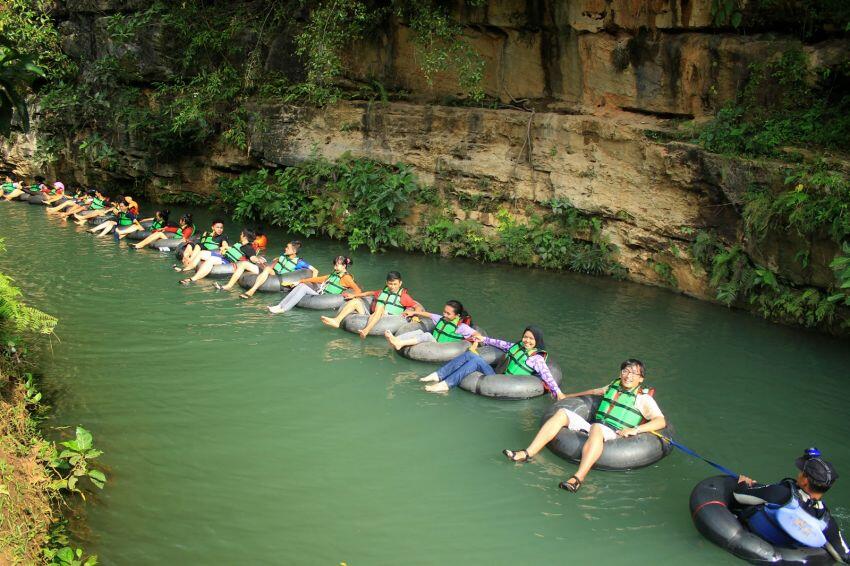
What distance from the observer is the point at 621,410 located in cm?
669

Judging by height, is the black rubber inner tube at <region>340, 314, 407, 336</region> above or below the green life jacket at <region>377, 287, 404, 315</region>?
below

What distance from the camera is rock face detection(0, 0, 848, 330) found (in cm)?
1208

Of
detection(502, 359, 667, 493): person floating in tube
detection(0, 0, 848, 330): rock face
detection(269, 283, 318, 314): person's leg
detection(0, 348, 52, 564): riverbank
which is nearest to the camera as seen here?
detection(0, 348, 52, 564): riverbank

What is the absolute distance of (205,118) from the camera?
1822 cm

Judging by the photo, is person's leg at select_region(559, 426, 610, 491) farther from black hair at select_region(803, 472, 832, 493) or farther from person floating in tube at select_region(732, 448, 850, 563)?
black hair at select_region(803, 472, 832, 493)

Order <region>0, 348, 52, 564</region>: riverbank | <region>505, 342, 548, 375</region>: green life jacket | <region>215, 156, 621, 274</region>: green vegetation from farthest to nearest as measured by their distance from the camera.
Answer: <region>215, 156, 621, 274</region>: green vegetation → <region>505, 342, 548, 375</region>: green life jacket → <region>0, 348, 52, 564</region>: riverbank

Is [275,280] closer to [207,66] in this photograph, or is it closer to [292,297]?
[292,297]

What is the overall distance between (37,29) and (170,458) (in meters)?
18.4

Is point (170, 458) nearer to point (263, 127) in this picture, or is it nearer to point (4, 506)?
point (4, 506)

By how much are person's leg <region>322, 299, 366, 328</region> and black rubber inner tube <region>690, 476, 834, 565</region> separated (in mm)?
5514

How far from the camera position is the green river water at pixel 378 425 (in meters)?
5.43

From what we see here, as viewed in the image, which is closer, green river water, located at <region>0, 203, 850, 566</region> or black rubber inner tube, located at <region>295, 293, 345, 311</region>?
green river water, located at <region>0, 203, 850, 566</region>

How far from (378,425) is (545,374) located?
6.19ft

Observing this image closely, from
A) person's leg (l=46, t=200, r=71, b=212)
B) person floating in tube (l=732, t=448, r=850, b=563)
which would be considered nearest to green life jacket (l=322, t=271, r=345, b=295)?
person floating in tube (l=732, t=448, r=850, b=563)
